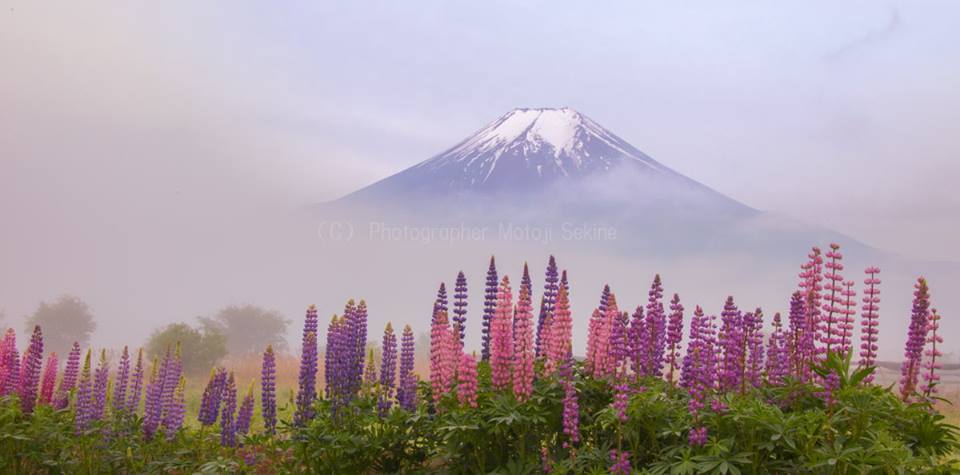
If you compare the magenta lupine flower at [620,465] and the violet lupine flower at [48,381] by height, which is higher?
the magenta lupine flower at [620,465]

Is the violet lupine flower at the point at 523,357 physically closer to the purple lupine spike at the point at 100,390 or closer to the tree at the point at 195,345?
the purple lupine spike at the point at 100,390

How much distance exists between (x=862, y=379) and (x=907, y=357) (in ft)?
4.18

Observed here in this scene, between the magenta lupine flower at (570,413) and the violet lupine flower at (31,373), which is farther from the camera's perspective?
the violet lupine flower at (31,373)

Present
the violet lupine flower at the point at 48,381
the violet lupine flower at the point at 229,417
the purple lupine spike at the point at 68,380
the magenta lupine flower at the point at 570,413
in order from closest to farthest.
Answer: the magenta lupine flower at the point at 570,413, the violet lupine flower at the point at 229,417, the violet lupine flower at the point at 48,381, the purple lupine spike at the point at 68,380

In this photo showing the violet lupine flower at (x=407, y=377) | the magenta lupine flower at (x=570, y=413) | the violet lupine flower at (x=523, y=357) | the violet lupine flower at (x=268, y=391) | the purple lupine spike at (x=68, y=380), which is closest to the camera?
the magenta lupine flower at (x=570, y=413)

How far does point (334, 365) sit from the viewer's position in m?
11.7

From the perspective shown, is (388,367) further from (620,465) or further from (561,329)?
(620,465)

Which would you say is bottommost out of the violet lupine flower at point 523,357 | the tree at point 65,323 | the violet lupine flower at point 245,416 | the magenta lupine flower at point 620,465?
the tree at point 65,323

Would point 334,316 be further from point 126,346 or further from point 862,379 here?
point 862,379

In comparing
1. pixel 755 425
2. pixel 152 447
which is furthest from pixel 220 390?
pixel 755 425

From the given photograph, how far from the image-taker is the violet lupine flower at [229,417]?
12.8 m

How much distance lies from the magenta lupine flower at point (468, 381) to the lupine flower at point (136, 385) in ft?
24.6

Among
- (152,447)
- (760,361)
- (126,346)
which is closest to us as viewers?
(760,361)

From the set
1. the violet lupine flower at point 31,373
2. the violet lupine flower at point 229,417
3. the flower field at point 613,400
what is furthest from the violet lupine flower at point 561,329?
the violet lupine flower at point 31,373
